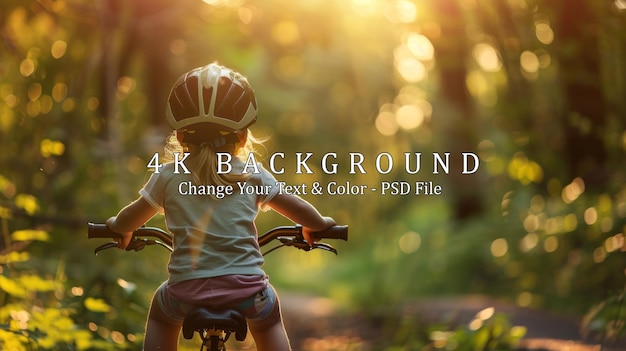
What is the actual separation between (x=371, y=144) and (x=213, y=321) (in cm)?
1554

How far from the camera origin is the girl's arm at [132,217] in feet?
12.0

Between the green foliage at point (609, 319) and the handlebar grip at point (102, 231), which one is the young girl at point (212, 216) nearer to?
the handlebar grip at point (102, 231)

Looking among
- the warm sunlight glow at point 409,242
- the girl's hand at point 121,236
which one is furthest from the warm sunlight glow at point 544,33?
the warm sunlight glow at point 409,242

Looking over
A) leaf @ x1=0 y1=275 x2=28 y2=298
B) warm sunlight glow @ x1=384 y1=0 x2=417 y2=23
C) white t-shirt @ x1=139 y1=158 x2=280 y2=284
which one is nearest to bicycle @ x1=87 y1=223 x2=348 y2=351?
white t-shirt @ x1=139 y1=158 x2=280 y2=284

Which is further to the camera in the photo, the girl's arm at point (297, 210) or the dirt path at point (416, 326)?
the dirt path at point (416, 326)

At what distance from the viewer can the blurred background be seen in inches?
271

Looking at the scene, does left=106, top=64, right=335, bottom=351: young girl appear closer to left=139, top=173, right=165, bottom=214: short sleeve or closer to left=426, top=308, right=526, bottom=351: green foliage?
left=139, top=173, right=165, bottom=214: short sleeve

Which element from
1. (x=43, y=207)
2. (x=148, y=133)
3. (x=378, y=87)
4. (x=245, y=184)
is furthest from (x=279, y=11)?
(x=245, y=184)

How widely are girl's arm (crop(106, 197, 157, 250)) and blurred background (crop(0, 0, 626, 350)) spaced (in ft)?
2.62

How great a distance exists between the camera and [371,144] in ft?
61.5

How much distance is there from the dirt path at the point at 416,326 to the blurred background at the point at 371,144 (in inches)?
6.0

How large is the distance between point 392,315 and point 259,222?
851 centimetres

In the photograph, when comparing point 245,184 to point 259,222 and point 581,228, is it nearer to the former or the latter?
point 581,228

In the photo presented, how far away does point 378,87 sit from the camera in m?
19.3
